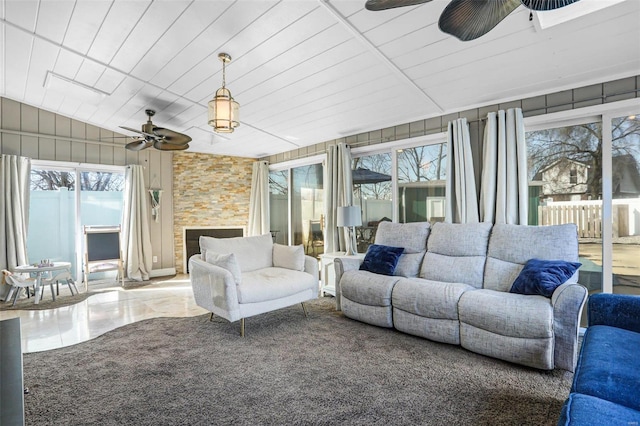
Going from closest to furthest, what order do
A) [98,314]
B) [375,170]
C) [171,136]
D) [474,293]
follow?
[474,293] → [98,314] → [171,136] → [375,170]

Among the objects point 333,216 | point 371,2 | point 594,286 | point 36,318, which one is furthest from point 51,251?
point 594,286

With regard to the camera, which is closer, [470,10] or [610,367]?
[610,367]

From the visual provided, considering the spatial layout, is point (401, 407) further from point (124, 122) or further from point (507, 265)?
point (124, 122)

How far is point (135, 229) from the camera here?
6023mm

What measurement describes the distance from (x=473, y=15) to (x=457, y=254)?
7.76 feet

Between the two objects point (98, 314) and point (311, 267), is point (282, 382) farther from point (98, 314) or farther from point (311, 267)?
point (98, 314)

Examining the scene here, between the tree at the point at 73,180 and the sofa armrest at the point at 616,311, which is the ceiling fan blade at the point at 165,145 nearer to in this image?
the tree at the point at 73,180

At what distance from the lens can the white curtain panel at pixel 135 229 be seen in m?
5.96

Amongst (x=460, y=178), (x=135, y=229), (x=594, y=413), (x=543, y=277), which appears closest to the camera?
(x=594, y=413)

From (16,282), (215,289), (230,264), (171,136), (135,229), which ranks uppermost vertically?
(171,136)

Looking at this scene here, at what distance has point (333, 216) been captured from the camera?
516cm

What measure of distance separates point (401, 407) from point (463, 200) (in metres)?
2.48

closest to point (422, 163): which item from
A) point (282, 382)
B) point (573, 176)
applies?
point (573, 176)

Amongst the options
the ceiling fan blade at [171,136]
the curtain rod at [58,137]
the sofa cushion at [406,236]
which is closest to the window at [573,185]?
the sofa cushion at [406,236]
